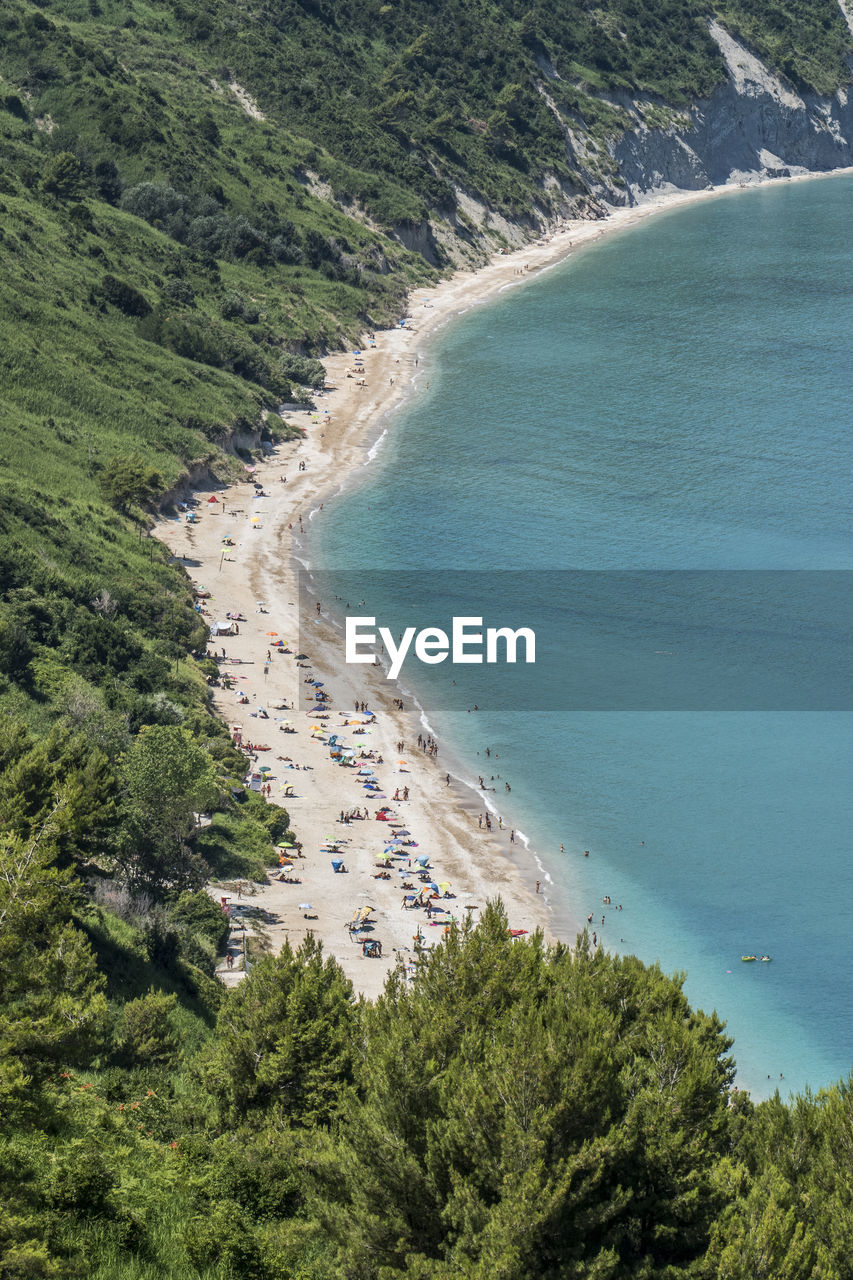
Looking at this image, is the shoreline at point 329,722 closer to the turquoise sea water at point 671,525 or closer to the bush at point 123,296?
the turquoise sea water at point 671,525

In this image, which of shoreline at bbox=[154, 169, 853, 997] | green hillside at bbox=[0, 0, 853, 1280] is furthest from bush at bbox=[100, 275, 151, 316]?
shoreline at bbox=[154, 169, 853, 997]

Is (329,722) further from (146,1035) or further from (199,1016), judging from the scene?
(146,1035)

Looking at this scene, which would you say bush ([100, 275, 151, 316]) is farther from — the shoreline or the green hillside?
the shoreline

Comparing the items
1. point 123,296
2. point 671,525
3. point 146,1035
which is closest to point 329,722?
point 671,525

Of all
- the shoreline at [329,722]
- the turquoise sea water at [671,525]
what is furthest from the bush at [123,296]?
the turquoise sea water at [671,525]

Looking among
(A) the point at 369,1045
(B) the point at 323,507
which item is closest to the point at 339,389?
(B) the point at 323,507

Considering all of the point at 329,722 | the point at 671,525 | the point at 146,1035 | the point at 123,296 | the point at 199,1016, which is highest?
the point at 123,296
